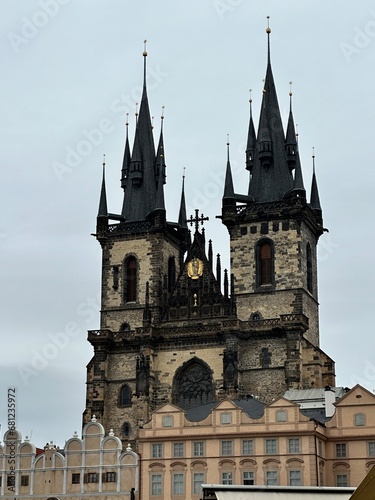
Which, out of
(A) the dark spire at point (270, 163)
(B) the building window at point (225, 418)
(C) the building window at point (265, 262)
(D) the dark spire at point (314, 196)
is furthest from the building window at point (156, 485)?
(D) the dark spire at point (314, 196)

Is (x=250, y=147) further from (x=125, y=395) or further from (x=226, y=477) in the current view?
(x=226, y=477)

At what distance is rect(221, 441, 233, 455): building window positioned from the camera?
165 ft

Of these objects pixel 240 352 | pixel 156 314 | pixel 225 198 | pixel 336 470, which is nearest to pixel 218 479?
pixel 336 470

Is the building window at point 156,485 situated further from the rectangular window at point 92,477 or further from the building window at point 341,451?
the building window at point 341,451

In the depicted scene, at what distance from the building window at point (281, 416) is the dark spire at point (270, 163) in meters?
26.8

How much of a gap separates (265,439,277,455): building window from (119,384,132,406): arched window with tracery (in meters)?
24.1

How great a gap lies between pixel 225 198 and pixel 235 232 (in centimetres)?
308

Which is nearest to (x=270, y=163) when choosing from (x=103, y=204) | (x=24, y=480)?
(x=103, y=204)

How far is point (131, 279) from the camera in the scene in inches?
3012

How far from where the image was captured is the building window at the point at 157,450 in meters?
51.4

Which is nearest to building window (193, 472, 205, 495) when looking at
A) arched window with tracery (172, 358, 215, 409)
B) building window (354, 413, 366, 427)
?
building window (354, 413, 366, 427)

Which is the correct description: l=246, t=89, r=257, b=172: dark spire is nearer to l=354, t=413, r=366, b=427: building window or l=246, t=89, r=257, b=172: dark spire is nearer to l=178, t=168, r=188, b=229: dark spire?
l=178, t=168, r=188, b=229: dark spire

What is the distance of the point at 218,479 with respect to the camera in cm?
4950

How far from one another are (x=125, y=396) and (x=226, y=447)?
2335 cm
